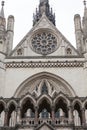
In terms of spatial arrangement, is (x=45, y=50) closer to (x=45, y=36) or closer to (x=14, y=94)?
(x=45, y=36)

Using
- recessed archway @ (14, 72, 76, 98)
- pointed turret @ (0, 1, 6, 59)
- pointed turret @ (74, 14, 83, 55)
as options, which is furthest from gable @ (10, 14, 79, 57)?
recessed archway @ (14, 72, 76, 98)

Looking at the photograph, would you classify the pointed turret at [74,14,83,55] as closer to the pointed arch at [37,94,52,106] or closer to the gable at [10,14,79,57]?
the gable at [10,14,79,57]

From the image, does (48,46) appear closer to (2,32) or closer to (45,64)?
(45,64)

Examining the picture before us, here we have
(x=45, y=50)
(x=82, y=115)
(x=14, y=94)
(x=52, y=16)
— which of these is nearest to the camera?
(x=82, y=115)

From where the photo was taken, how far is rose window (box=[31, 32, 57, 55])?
2520 cm

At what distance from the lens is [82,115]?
16.3 metres

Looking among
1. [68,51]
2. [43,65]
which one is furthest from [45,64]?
[68,51]

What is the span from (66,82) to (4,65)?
5.26 metres

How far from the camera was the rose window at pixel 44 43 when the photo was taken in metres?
25.2

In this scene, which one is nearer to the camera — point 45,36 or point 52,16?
point 45,36

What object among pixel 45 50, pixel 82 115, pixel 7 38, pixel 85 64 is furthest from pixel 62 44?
pixel 82 115

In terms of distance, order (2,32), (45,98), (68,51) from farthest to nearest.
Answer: (2,32), (68,51), (45,98)

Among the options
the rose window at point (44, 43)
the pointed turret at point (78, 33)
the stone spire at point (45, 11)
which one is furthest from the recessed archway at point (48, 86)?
the stone spire at point (45, 11)

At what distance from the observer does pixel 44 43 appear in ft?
85.1
